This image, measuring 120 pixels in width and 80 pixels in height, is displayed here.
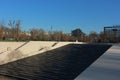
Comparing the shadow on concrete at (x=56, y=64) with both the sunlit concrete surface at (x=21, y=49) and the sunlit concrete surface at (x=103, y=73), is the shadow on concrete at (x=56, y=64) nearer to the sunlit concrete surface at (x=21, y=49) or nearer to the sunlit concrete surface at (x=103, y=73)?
the sunlit concrete surface at (x=21, y=49)

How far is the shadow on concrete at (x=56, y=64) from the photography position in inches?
474

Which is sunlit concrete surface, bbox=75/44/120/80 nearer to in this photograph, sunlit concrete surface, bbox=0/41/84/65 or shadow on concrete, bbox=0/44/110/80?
shadow on concrete, bbox=0/44/110/80

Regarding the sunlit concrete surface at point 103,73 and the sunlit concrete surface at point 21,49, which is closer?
the sunlit concrete surface at point 103,73

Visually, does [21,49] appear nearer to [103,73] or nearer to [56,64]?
[56,64]

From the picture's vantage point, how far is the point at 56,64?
A: 13969 mm

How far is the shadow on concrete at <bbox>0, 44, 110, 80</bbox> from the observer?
12047 millimetres

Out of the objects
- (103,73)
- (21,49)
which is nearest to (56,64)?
(21,49)

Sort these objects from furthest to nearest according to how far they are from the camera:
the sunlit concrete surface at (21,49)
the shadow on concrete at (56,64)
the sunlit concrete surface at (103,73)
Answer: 1. the sunlit concrete surface at (21,49)
2. the shadow on concrete at (56,64)
3. the sunlit concrete surface at (103,73)

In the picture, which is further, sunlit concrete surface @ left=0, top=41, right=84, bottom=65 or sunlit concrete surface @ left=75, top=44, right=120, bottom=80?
sunlit concrete surface @ left=0, top=41, right=84, bottom=65

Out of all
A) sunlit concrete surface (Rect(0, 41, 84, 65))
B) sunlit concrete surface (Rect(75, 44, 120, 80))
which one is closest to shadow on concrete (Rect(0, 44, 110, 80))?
sunlit concrete surface (Rect(0, 41, 84, 65))

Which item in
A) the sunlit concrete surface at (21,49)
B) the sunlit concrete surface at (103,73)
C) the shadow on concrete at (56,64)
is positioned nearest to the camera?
the sunlit concrete surface at (103,73)

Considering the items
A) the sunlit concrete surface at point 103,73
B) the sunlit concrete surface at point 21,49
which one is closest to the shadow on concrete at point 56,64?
the sunlit concrete surface at point 21,49

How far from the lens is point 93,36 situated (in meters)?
33.6

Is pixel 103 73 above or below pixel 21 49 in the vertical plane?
below
